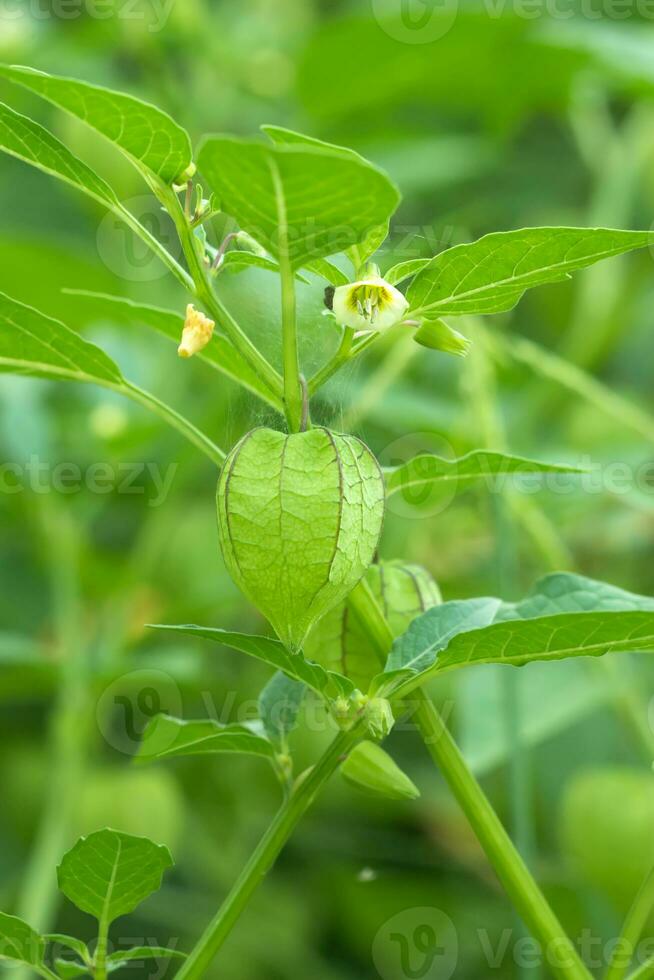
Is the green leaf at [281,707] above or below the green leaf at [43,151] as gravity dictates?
below

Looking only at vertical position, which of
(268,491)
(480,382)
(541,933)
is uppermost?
(480,382)

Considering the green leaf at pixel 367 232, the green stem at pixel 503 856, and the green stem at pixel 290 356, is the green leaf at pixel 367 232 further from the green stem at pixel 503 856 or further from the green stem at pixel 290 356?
the green stem at pixel 503 856

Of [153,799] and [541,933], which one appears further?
[153,799]

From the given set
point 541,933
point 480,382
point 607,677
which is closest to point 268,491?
point 541,933

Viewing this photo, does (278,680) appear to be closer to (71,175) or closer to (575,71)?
(71,175)

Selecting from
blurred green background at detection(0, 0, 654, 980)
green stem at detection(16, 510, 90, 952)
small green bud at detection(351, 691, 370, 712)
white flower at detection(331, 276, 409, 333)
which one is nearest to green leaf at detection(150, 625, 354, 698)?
small green bud at detection(351, 691, 370, 712)

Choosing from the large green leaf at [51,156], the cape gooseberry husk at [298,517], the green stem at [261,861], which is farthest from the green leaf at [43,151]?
the green stem at [261,861]
